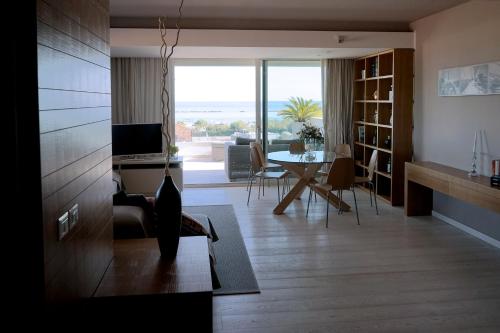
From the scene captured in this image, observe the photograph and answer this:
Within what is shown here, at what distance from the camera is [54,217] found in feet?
5.49

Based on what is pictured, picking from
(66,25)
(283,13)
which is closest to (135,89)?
(283,13)

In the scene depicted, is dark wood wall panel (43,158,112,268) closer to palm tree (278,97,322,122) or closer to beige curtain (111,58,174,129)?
beige curtain (111,58,174,129)

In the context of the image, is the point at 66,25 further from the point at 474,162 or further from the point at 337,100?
the point at 337,100

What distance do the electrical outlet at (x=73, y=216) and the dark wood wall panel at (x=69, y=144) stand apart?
0.17 meters

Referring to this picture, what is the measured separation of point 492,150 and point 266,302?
3.05 metres

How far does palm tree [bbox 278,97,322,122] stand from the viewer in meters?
8.93

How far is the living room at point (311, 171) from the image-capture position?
1.61 meters

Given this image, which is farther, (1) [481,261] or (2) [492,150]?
(2) [492,150]

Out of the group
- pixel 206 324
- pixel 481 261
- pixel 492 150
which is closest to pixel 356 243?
pixel 481 261

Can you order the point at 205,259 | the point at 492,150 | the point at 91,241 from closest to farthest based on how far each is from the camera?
the point at 91,241 < the point at 205,259 < the point at 492,150

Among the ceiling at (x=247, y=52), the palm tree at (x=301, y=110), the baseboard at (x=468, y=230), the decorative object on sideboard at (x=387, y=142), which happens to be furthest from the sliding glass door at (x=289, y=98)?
the baseboard at (x=468, y=230)

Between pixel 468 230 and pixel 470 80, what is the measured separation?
65.2 inches

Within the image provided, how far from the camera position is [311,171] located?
703cm

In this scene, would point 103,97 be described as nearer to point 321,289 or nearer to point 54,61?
point 54,61
